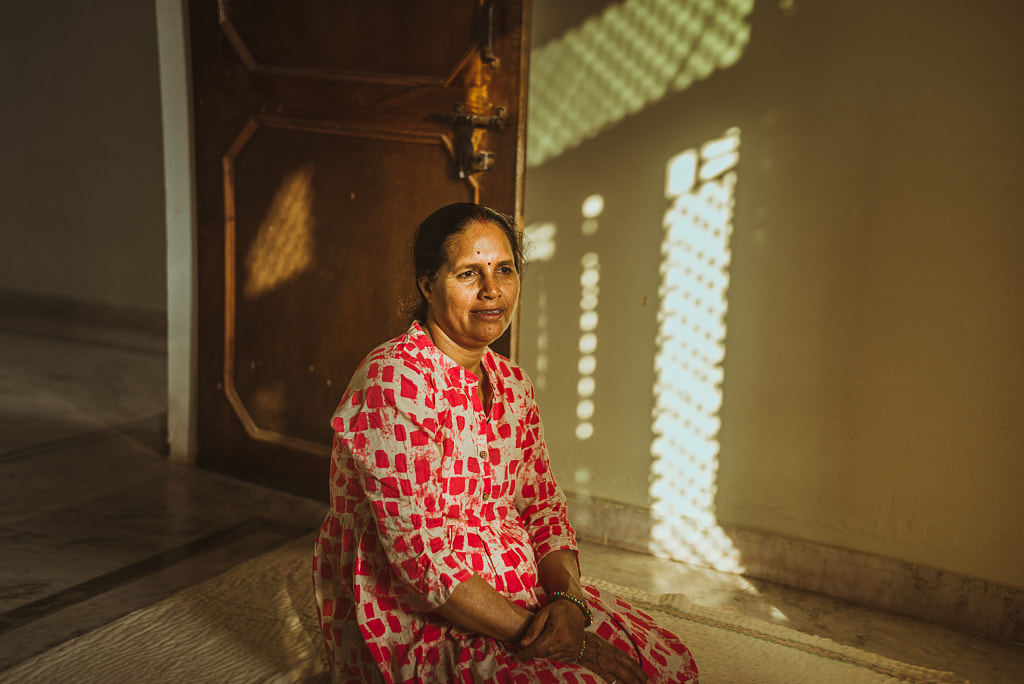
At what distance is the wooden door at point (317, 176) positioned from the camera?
2.84 metres

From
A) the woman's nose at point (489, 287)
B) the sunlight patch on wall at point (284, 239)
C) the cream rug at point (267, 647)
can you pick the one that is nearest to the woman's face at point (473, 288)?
the woman's nose at point (489, 287)

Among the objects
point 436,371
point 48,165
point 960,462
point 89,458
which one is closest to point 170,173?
point 89,458

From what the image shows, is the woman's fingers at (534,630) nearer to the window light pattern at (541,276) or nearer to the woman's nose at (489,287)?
the woman's nose at (489,287)

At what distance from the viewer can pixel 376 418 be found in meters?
1.56

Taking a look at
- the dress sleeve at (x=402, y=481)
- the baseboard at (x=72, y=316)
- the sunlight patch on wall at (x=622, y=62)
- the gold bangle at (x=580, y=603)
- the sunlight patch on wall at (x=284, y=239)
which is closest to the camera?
the dress sleeve at (x=402, y=481)

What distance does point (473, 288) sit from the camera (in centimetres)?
173

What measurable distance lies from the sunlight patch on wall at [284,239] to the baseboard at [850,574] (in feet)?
4.38

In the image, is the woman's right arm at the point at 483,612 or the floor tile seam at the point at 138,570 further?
the floor tile seam at the point at 138,570

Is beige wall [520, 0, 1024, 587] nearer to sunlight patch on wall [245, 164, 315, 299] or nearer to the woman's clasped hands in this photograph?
sunlight patch on wall [245, 164, 315, 299]

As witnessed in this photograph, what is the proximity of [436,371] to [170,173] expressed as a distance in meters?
2.27

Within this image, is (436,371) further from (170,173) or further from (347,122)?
(170,173)

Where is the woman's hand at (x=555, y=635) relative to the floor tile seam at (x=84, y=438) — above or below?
above

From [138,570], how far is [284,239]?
125cm

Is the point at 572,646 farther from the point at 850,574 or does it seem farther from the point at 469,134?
the point at 469,134
